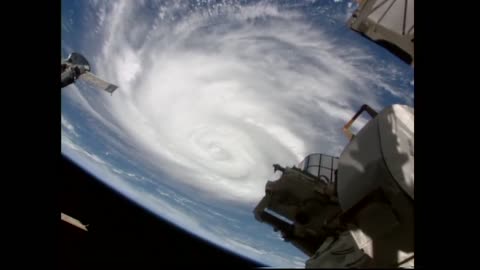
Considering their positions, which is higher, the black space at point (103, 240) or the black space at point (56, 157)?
the black space at point (56, 157)

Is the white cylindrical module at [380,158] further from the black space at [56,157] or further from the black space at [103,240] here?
the black space at [103,240]

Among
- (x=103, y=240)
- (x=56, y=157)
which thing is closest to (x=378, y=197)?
(x=56, y=157)

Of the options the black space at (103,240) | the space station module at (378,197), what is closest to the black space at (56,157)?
the space station module at (378,197)

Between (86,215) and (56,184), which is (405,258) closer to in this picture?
(56,184)

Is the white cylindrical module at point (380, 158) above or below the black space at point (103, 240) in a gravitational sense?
above

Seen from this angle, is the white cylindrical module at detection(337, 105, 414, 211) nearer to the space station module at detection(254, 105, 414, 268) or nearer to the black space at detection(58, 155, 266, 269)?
the space station module at detection(254, 105, 414, 268)

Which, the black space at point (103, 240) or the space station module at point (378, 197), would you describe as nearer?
the space station module at point (378, 197)

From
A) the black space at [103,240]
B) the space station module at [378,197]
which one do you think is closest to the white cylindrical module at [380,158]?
the space station module at [378,197]

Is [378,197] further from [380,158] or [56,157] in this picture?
[56,157]

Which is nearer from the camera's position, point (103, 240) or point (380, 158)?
point (380, 158)
